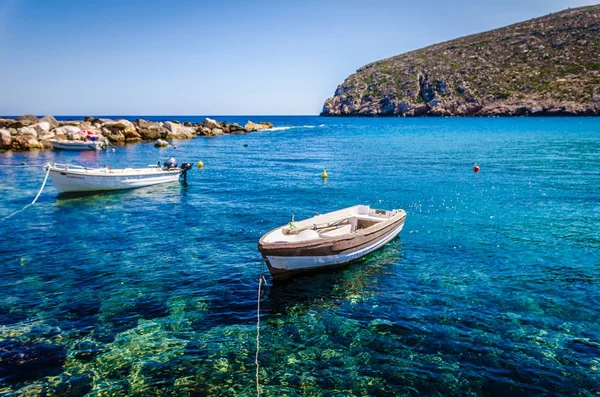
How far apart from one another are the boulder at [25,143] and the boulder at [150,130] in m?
21.5

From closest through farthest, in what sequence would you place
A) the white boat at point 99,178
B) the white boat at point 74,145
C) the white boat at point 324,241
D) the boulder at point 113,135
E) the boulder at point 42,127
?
the white boat at point 324,241, the white boat at point 99,178, the white boat at point 74,145, the boulder at point 42,127, the boulder at point 113,135

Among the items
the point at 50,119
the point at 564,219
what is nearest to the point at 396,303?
the point at 564,219

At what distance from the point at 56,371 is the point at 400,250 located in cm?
1448

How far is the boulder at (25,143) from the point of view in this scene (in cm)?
5983

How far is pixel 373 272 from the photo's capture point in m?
16.2

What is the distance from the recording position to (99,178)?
104 ft

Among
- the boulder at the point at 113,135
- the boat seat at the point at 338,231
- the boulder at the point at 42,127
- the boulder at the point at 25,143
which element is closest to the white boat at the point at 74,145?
the boulder at the point at 25,143

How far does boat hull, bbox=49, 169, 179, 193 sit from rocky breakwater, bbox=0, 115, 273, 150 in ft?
125

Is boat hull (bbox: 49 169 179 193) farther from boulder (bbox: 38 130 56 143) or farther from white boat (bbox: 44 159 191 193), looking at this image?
boulder (bbox: 38 130 56 143)

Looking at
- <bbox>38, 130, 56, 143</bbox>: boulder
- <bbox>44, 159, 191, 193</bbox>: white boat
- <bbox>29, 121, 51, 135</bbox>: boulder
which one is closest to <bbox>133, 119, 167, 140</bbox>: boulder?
<bbox>38, 130, 56, 143</bbox>: boulder

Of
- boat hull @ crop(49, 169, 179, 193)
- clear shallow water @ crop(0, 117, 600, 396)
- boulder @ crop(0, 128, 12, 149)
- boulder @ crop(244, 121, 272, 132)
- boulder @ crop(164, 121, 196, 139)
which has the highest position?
boulder @ crop(244, 121, 272, 132)

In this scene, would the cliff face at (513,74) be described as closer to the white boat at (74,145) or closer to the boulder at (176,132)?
the boulder at (176,132)

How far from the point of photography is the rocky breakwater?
60.9 m

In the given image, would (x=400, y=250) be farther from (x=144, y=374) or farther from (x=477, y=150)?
(x=477, y=150)
